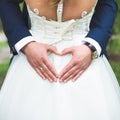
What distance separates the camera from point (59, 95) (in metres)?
2.77

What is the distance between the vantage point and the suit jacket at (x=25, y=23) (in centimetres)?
292

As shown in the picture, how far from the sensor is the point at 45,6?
9.52 ft

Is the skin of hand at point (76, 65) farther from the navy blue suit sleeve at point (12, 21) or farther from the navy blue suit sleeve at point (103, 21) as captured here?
the navy blue suit sleeve at point (12, 21)

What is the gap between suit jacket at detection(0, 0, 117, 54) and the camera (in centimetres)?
292

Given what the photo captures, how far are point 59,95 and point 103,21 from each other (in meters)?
0.49

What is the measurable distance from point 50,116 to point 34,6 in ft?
1.93

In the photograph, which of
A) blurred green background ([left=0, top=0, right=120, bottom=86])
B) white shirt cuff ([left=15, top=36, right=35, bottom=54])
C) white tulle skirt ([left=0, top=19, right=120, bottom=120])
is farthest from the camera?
blurred green background ([left=0, top=0, right=120, bottom=86])

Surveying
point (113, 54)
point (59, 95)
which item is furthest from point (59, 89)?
point (113, 54)

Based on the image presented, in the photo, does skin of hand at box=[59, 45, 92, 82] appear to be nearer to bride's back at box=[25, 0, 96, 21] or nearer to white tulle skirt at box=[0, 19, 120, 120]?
white tulle skirt at box=[0, 19, 120, 120]

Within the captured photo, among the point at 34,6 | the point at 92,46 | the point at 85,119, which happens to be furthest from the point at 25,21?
the point at 85,119

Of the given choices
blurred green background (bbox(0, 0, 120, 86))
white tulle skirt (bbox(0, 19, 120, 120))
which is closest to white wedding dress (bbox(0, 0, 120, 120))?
white tulle skirt (bbox(0, 19, 120, 120))

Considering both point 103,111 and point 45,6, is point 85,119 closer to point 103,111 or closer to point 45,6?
point 103,111

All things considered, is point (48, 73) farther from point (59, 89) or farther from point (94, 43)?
point (94, 43)

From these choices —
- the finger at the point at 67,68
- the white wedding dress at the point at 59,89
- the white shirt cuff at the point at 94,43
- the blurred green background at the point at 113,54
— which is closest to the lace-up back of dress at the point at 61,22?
the white wedding dress at the point at 59,89
